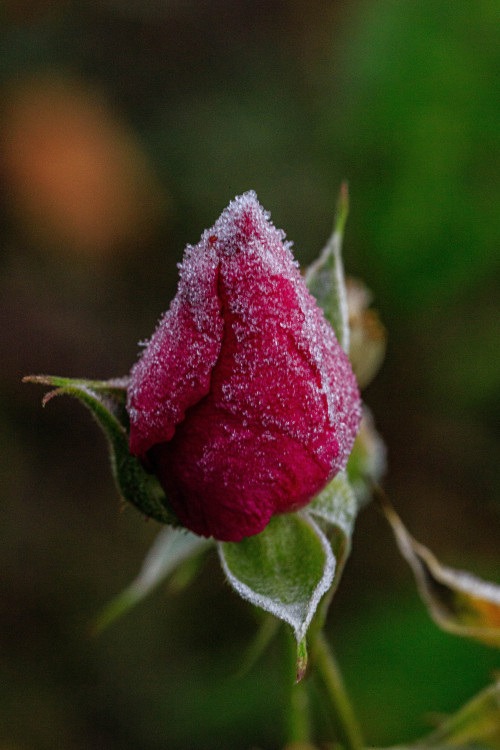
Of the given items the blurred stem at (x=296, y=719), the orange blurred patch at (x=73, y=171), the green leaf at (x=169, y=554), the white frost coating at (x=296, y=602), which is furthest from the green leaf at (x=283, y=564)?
the orange blurred patch at (x=73, y=171)

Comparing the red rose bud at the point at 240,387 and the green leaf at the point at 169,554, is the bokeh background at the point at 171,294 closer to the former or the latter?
the green leaf at the point at 169,554

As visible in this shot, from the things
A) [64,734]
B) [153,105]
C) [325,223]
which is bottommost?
[64,734]

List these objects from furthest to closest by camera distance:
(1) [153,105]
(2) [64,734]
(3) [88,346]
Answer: (1) [153,105] < (3) [88,346] < (2) [64,734]

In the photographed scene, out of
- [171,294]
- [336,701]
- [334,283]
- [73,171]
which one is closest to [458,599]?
[336,701]

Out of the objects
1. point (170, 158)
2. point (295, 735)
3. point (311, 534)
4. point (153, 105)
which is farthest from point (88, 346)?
point (311, 534)

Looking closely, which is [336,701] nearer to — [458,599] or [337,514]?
[458,599]

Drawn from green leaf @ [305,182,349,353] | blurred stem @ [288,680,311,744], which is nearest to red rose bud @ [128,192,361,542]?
green leaf @ [305,182,349,353]

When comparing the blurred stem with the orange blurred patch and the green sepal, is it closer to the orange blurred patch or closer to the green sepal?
the green sepal

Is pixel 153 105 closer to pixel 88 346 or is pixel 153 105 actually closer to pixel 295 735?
pixel 88 346
